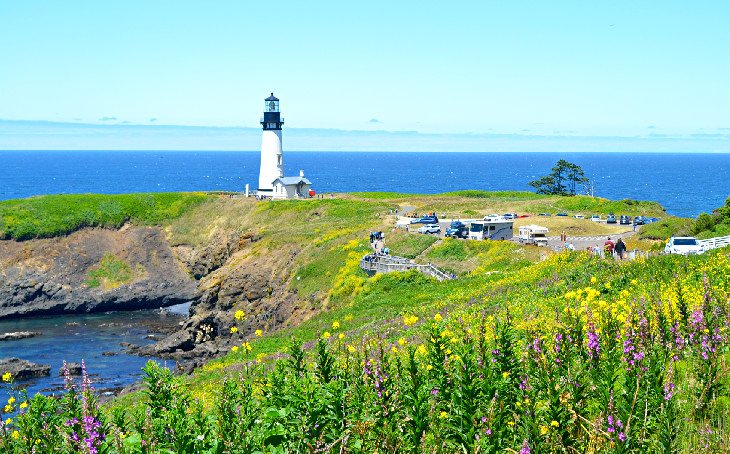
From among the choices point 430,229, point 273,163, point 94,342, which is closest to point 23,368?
point 94,342

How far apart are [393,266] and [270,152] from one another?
5032cm

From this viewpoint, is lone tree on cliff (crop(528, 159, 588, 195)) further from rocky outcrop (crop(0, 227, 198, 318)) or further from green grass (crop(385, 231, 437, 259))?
green grass (crop(385, 231, 437, 259))

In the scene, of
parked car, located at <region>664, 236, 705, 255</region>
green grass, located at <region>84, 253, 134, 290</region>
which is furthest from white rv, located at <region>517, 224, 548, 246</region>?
green grass, located at <region>84, 253, 134, 290</region>

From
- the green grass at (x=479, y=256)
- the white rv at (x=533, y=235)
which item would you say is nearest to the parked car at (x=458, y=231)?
the green grass at (x=479, y=256)

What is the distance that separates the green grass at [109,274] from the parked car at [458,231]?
33869mm

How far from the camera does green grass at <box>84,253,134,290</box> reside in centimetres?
7431

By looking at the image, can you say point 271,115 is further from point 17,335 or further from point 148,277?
point 17,335

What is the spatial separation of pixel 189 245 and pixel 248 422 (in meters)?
74.5

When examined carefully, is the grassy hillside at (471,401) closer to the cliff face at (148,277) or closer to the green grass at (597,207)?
the cliff face at (148,277)

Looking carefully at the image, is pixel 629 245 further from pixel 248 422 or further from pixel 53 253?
pixel 53 253

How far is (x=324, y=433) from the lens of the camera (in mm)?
8211

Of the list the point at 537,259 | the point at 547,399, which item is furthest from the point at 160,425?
the point at 537,259

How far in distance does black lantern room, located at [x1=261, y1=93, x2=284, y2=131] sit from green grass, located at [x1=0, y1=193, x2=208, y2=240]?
1161 cm

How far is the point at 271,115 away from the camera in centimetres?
9494
